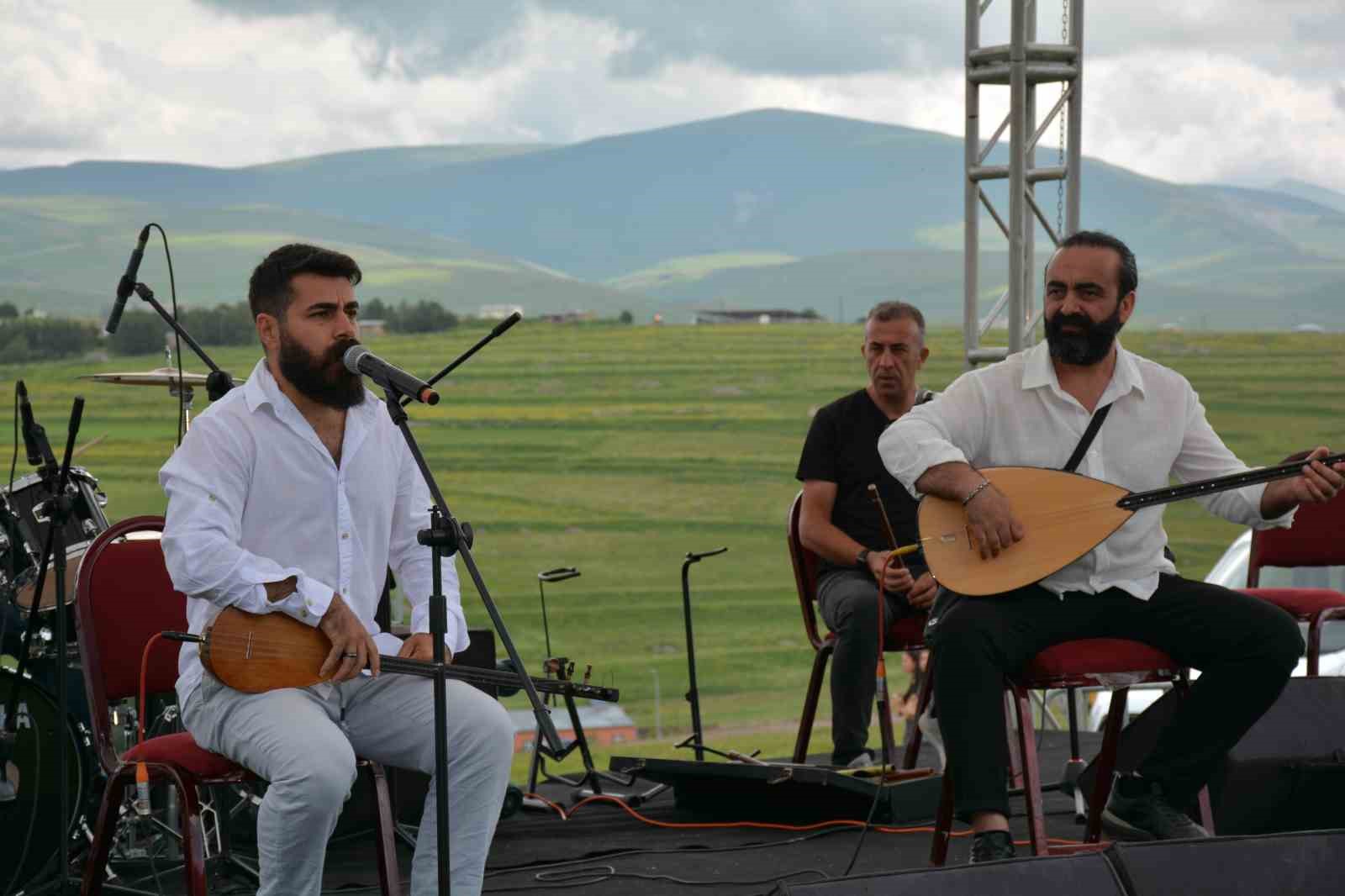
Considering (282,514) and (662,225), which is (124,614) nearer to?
(282,514)

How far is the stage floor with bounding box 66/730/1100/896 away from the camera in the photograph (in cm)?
337

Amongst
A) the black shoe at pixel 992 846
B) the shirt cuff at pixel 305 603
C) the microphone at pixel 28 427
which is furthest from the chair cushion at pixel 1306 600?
the microphone at pixel 28 427

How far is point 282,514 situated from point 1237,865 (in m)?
1.75

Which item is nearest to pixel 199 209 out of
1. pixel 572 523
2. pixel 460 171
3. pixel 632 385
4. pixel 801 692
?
pixel 632 385

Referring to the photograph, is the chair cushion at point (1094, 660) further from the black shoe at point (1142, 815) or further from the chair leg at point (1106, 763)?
the black shoe at point (1142, 815)

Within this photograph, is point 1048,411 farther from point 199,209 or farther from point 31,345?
point 199,209

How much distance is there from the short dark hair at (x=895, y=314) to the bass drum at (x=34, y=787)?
8.06 ft

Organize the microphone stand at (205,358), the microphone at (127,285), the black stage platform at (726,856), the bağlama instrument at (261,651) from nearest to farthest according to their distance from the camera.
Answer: the black stage platform at (726,856)
the bağlama instrument at (261,651)
the microphone stand at (205,358)
the microphone at (127,285)

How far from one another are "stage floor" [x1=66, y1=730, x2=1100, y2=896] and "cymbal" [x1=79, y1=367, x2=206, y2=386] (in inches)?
51.2

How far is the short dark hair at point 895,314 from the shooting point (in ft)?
14.1

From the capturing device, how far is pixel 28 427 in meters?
3.19

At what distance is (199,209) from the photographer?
5072cm

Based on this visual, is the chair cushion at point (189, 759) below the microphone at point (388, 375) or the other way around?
below

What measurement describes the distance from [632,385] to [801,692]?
15704 mm
